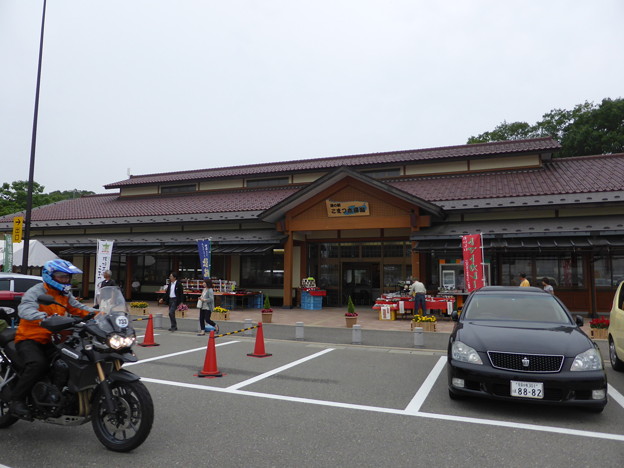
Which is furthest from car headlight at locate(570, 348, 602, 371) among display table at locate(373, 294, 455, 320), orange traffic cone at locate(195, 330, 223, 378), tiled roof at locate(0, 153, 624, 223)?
tiled roof at locate(0, 153, 624, 223)

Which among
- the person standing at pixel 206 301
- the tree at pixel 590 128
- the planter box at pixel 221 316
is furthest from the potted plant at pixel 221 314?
the tree at pixel 590 128

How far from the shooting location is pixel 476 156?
20.0 metres

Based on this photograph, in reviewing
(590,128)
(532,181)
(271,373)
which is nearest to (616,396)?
(271,373)

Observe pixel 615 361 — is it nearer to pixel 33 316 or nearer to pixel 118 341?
pixel 118 341

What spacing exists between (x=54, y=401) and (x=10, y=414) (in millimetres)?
842

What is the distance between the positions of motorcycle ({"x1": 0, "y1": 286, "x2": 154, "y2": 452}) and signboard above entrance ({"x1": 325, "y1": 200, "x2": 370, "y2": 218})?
14005 millimetres

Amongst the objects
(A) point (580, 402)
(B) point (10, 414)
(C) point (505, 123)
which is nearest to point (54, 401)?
(B) point (10, 414)

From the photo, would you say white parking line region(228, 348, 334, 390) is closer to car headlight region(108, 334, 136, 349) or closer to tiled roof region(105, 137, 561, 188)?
car headlight region(108, 334, 136, 349)

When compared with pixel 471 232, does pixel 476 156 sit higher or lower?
higher

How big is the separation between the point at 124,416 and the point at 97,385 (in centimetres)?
38

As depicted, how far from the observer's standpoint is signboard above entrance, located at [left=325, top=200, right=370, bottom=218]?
17.2 metres

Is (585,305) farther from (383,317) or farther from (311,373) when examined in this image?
(311,373)

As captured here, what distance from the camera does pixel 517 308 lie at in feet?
20.2

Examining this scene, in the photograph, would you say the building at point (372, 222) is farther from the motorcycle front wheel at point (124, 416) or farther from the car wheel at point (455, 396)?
the motorcycle front wheel at point (124, 416)
